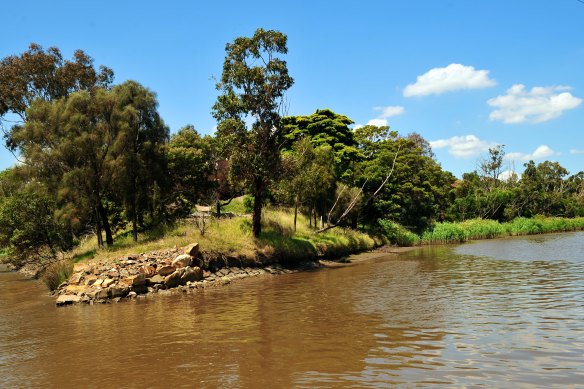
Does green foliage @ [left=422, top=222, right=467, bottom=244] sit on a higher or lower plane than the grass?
lower

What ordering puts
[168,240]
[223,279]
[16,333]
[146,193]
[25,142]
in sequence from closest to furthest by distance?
[16,333] → [223,279] → [168,240] → [25,142] → [146,193]

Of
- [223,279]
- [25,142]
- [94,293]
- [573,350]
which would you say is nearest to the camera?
[573,350]

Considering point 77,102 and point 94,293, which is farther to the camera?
point 77,102

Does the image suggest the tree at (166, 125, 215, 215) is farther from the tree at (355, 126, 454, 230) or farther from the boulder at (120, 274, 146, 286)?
the tree at (355, 126, 454, 230)

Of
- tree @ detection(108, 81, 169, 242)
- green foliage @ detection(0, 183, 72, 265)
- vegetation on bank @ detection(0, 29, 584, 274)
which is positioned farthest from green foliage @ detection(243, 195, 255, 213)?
green foliage @ detection(0, 183, 72, 265)

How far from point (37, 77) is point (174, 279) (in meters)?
26.0

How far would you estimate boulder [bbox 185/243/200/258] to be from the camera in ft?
78.8

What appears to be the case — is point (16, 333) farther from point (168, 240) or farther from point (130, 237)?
point (130, 237)

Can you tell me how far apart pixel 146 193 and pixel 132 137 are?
3.96 meters

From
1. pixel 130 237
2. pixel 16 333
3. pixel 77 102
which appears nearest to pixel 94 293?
pixel 16 333

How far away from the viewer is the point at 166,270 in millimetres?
22266

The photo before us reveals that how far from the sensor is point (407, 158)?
4938 centimetres

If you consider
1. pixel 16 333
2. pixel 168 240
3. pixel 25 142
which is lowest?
pixel 16 333

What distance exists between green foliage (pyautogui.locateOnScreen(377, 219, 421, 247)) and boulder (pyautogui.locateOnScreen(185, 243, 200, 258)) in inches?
990
